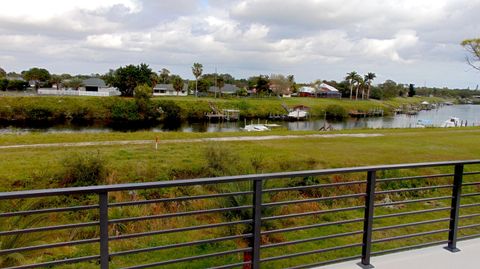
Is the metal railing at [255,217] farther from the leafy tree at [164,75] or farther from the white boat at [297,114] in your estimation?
the leafy tree at [164,75]

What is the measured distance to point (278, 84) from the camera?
75812mm

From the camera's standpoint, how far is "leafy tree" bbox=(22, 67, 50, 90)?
215 feet

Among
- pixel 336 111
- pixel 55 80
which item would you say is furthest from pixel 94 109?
pixel 336 111

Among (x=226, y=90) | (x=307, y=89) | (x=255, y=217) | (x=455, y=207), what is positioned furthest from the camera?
(x=307, y=89)

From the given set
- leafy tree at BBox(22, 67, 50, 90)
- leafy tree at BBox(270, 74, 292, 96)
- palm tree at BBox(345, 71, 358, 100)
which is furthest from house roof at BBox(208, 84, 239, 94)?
leafy tree at BBox(22, 67, 50, 90)

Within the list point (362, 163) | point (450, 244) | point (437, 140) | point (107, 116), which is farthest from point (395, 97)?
point (450, 244)

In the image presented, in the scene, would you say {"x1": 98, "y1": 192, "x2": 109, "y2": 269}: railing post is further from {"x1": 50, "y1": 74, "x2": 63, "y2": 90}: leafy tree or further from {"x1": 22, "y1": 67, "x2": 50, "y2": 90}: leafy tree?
{"x1": 50, "y1": 74, "x2": 63, "y2": 90}: leafy tree

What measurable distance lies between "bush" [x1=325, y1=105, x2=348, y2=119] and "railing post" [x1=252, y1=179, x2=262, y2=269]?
5685cm

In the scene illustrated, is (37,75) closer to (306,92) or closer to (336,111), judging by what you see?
(336,111)

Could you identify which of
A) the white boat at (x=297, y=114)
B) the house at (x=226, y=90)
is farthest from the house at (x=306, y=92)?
the white boat at (x=297, y=114)

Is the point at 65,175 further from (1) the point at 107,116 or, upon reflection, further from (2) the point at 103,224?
(1) the point at 107,116

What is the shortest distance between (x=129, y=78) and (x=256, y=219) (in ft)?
191

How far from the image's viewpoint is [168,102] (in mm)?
47906

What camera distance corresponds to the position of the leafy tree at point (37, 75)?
65.4 m
